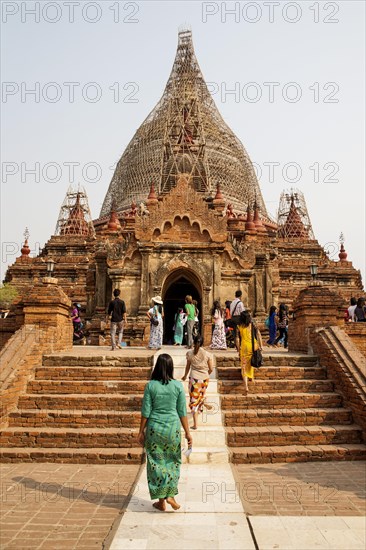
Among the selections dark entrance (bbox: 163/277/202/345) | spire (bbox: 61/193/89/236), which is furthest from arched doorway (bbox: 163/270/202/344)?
spire (bbox: 61/193/89/236)

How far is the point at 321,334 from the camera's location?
1074 cm

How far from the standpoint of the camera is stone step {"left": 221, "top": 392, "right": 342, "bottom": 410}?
9.15 m

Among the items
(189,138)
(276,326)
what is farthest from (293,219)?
(276,326)

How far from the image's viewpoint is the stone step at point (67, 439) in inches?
320

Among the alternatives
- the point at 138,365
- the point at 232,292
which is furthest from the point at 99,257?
the point at 138,365

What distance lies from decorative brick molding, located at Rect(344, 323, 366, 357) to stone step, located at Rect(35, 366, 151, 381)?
230 inches

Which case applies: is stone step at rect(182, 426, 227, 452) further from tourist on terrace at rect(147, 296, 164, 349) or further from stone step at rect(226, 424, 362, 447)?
tourist on terrace at rect(147, 296, 164, 349)

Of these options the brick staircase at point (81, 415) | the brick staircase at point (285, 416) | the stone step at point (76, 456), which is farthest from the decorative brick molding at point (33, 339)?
the brick staircase at point (285, 416)

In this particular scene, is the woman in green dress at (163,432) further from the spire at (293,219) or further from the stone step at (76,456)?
the spire at (293,219)

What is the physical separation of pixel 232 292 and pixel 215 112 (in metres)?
33.8

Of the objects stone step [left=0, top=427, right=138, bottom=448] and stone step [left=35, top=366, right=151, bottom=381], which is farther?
stone step [left=35, top=366, right=151, bottom=381]

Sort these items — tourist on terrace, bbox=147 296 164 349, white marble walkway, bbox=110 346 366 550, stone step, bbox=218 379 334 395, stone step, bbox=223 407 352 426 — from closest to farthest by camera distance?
1. white marble walkway, bbox=110 346 366 550
2. stone step, bbox=223 407 352 426
3. stone step, bbox=218 379 334 395
4. tourist on terrace, bbox=147 296 164 349

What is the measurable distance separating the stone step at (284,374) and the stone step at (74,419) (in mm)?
2302

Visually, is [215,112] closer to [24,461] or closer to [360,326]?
[360,326]
